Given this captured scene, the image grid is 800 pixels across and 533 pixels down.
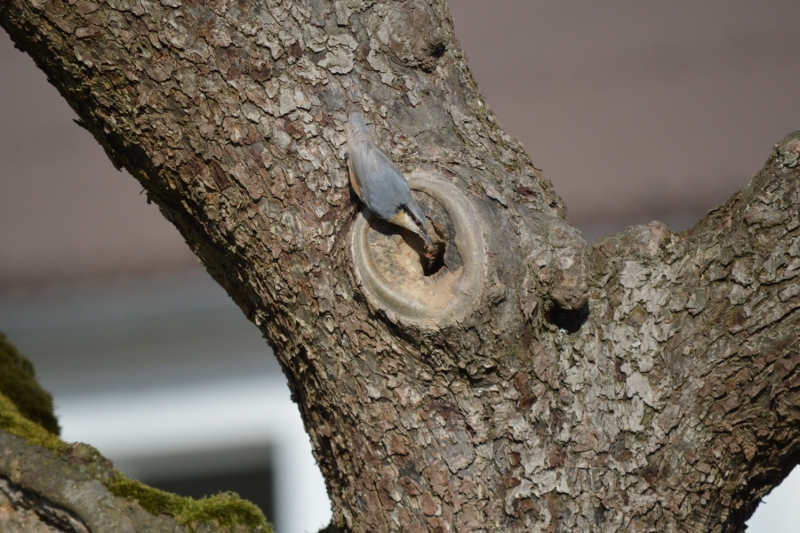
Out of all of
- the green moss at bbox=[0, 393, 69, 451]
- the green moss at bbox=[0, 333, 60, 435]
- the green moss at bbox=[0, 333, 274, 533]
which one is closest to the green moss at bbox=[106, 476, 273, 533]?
the green moss at bbox=[0, 333, 274, 533]

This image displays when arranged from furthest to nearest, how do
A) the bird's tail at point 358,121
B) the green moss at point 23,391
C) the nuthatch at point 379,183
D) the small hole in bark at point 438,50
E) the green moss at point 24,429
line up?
the green moss at point 23,391, the green moss at point 24,429, the small hole in bark at point 438,50, the bird's tail at point 358,121, the nuthatch at point 379,183

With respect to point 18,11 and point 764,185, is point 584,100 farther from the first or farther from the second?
point 18,11

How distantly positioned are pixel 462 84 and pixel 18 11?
802 mm

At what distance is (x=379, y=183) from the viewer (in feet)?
3.67

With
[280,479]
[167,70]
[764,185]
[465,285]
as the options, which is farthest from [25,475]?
[280,479]

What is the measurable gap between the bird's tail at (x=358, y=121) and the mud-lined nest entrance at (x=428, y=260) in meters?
0.13

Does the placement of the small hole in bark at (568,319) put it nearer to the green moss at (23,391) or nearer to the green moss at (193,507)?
the green moss at (193,507)

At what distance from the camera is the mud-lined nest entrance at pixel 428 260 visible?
3.78 ft

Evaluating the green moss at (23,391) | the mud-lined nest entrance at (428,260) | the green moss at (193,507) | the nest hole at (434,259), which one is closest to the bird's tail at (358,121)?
the mud-lined nest entrance at (428,260)

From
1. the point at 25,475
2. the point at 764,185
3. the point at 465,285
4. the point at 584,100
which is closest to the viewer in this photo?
the point at 465,285

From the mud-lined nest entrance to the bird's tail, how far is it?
5.3 inches

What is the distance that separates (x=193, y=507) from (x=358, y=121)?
88 cm

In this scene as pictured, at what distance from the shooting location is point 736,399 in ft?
4.06

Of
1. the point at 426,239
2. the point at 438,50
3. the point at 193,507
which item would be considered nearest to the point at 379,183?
the point at 426,239
